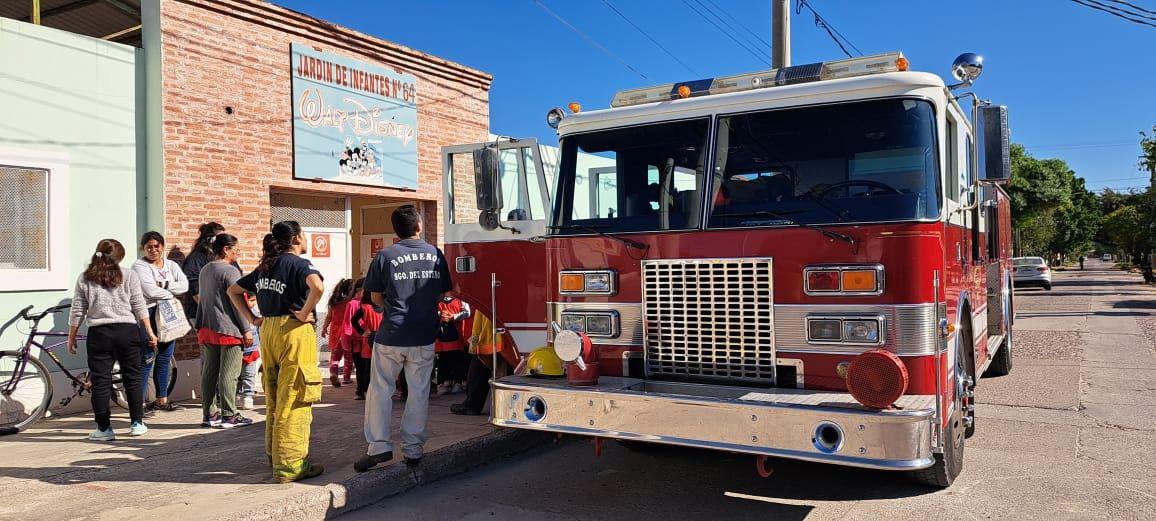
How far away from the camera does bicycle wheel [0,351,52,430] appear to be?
7270mm

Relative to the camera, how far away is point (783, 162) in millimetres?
4922

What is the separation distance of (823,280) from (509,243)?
3.23m

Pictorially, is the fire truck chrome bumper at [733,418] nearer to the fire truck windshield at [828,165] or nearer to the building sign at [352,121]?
the fire truck windshield at [828,165]

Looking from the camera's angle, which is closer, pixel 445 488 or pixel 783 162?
pixel 783 162

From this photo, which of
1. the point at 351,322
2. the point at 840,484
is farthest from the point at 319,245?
the point at 840,484

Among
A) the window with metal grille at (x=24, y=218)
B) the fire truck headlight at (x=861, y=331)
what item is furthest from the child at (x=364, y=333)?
the fire truck headlight at (x=861, y=331)

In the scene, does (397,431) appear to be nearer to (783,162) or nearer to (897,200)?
(783,162)

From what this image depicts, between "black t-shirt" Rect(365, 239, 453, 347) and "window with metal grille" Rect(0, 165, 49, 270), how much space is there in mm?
4455

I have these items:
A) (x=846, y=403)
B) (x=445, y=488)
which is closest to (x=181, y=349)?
(x=445, y=488)

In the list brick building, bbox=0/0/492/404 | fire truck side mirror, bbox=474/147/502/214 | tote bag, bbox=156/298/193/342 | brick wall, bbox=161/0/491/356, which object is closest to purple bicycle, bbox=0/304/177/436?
brick building, bbox=0/0/492/404

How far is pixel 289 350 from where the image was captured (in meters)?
5.35

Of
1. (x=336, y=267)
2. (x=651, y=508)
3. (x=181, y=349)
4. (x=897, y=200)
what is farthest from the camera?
(x=336, y=267)

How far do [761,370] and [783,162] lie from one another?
4.01ft

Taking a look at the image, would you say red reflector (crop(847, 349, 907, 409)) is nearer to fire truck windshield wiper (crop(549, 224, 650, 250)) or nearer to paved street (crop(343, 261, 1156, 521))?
Result: paved street (crop(343, 261, 1156, 521))
